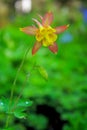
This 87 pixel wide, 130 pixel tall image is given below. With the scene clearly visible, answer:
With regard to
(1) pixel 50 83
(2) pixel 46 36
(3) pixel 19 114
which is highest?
(1) pixel 50 83

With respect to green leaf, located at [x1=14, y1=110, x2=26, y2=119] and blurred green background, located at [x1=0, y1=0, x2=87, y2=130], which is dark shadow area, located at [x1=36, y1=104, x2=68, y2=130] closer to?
blurred green background, located at [x1=0, y1=0, x2=87, y2=130]

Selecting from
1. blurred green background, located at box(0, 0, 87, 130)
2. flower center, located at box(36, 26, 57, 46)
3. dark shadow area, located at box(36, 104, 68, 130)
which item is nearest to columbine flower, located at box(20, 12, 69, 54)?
flower center, located at box(36, 26, 57, 46)

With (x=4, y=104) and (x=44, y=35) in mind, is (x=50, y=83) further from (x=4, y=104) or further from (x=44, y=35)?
(x=44, y=35)

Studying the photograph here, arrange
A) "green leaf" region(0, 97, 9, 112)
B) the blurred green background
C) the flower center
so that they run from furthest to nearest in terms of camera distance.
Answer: the blurred green background
"green leaf" region(0, 97, 9, 112)
the flower center

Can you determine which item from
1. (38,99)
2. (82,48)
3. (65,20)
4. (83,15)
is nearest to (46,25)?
(38,99)

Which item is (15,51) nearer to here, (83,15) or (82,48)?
(82,48)

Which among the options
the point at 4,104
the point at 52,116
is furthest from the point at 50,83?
the point at 4,104

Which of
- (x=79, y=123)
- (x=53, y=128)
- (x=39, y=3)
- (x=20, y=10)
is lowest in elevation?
(x=79, y=123)

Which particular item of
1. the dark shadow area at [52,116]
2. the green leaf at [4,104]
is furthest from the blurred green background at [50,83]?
the green leaf at [4,104]
